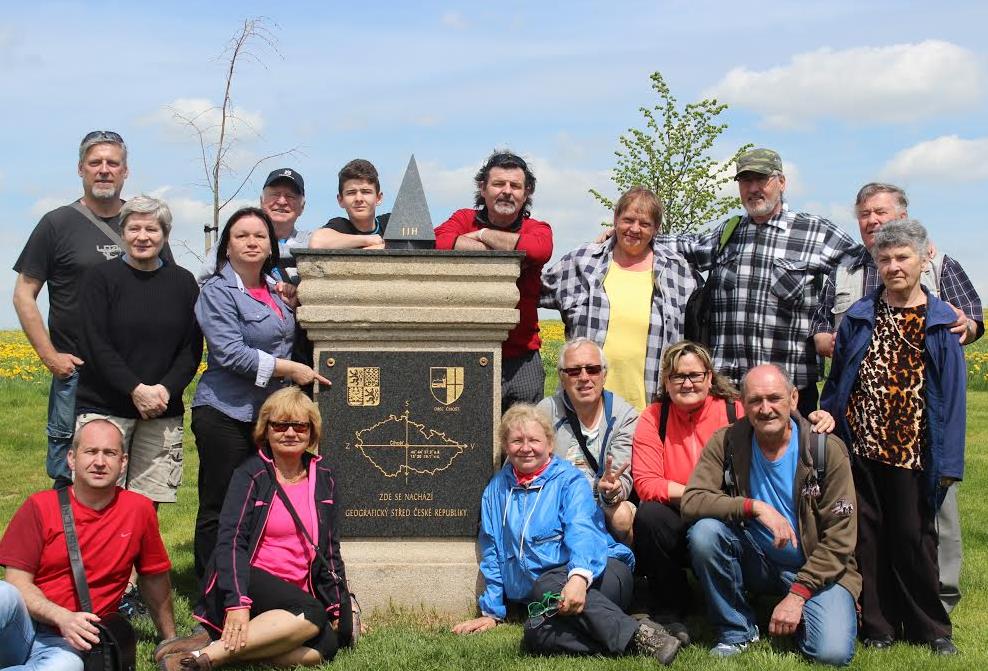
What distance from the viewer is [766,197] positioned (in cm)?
555

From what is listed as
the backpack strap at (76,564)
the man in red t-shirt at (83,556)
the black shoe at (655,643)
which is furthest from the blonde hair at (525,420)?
the backpack strap at (76,564)

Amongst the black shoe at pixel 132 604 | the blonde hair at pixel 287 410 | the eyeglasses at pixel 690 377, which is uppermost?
the eyeglasses at pixel 690 377

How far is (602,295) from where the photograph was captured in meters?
5.54

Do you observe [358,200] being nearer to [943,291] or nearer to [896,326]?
[896,326]

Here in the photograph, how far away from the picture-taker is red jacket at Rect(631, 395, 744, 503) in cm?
504

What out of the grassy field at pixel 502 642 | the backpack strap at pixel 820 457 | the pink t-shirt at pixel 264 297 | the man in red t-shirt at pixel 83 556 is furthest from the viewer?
the pink t-shirt at pixel 264 297

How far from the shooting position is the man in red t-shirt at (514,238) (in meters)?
5.45

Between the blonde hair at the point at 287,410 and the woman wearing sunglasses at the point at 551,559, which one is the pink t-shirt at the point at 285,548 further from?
the woman wearing sunglasses at the point at 551,559

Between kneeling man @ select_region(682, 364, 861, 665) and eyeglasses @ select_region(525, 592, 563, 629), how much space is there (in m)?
0.68

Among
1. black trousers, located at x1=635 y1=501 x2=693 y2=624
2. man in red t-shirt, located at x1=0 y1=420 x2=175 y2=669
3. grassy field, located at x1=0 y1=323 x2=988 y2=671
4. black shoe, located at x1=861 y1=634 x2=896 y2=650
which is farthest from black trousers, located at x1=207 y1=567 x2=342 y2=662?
black shoe, located at x1=861 y1=634 x2=896 y2=650

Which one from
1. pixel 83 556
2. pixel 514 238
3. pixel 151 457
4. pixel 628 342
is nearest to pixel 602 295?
pixel 628 342

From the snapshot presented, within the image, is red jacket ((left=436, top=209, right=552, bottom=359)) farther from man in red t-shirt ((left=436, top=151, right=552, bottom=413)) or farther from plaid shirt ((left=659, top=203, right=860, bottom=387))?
plaid shirt ((left=659, top=203, right=860, bottom=387))

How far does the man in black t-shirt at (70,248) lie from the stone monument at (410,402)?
130 cm

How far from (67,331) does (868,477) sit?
4086 mm
